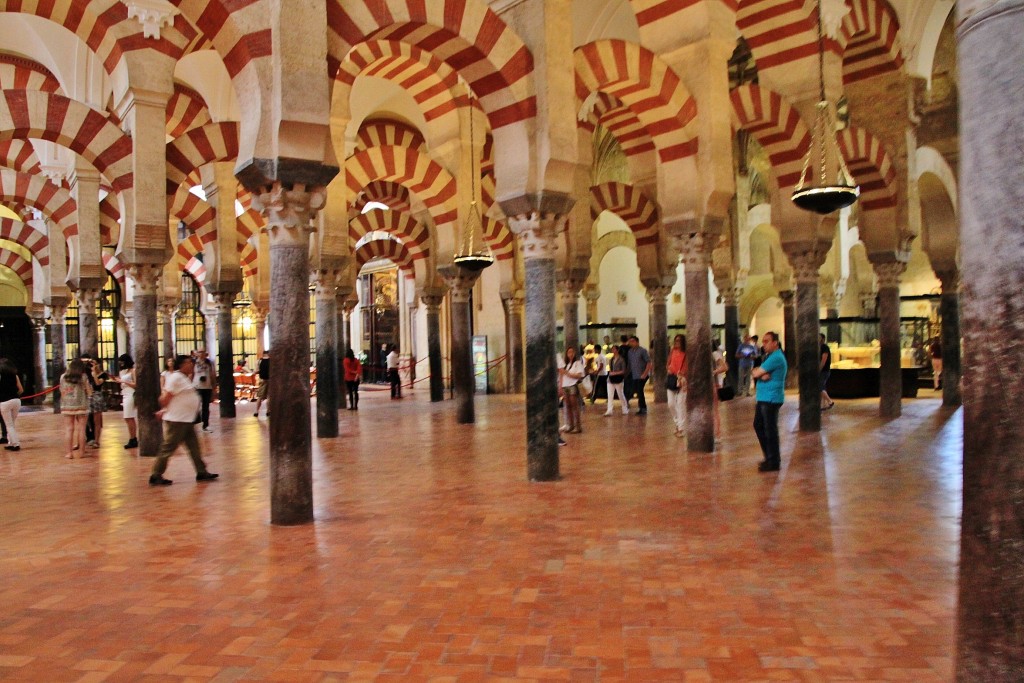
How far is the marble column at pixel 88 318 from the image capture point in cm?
1062

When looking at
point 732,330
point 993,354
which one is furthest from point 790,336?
point 993,354

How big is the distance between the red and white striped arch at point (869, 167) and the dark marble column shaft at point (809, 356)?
6.68 feet

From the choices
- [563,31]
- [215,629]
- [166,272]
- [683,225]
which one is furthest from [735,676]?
[166,272]

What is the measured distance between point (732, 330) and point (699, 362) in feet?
30.2

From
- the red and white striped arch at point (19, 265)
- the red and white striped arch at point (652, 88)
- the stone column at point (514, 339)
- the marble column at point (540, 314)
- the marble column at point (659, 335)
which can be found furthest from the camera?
the red and white striped arch at point (19, 265)

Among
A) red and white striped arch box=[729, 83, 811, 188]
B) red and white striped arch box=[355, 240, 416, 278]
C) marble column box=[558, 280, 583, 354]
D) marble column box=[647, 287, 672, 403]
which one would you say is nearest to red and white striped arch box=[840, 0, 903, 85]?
red and white striped arch box=[729, 83, 811, 188]

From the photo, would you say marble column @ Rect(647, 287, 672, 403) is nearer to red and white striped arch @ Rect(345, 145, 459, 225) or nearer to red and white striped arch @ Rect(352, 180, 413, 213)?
red and white striped arch @ Rect(345, 145, 459, 225)

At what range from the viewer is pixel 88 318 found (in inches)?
432

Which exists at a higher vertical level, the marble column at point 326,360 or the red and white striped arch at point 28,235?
the red and white striped arch at point 28,235

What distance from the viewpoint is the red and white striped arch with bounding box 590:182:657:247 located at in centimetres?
1357

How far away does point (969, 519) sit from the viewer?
1.94 metres

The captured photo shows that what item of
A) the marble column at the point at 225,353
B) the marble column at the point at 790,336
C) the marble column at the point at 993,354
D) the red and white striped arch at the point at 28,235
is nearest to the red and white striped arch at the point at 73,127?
the marble column at the point at 225,353

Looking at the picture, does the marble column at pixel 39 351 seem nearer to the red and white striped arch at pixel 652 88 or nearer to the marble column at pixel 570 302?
the marble column at pixel 570 302

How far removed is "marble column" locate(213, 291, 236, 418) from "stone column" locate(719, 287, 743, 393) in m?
9.10
